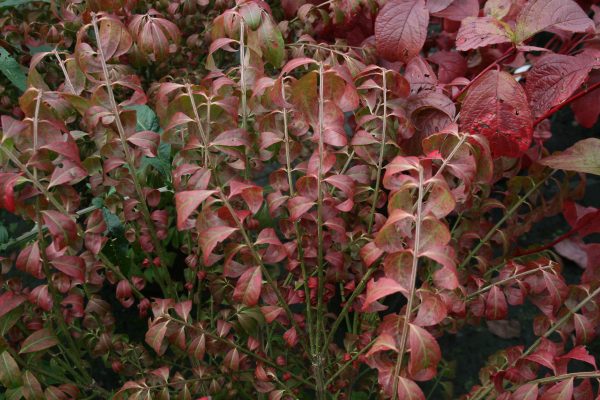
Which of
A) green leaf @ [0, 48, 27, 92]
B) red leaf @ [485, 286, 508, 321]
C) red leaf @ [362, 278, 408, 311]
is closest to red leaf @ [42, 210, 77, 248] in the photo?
red leaf @ [362, 278, 408, 311]

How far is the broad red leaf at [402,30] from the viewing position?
3.57ft

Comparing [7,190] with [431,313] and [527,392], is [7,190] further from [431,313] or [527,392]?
[527,392]

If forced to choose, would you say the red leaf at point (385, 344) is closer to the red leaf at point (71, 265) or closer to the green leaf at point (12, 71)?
the red leaf at point (71, 265)

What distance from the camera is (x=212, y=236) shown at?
0.84m

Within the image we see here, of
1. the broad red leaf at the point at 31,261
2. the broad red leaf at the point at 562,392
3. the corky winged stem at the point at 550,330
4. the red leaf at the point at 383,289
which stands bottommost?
the corky winged stem at the point at 550,330

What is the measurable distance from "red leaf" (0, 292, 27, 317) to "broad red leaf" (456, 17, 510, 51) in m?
0.79

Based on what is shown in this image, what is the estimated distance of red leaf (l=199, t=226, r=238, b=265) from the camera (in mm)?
827

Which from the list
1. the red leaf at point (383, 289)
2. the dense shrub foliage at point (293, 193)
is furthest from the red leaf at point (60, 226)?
the red leaf at point (383, 289)

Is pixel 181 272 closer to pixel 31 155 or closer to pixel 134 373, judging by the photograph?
pixel 134 373

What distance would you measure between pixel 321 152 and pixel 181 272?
1166 mm

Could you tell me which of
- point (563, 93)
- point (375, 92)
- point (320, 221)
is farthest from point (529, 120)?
point (320, 221)

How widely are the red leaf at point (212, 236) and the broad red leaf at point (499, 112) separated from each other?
1.37 feet

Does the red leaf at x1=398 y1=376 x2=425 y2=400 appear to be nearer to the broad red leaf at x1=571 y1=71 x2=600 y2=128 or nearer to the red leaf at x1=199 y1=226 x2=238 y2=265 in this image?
the red leaf at x1=199 y1=226 x2=238 y2=265

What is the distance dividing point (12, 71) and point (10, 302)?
58 centimetres
